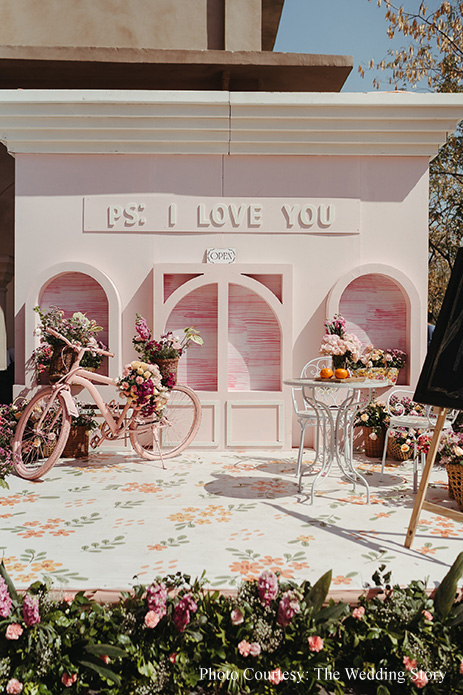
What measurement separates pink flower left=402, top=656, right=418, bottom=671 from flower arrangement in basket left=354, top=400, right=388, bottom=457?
4029 mm

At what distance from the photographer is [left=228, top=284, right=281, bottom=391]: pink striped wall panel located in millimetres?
7266

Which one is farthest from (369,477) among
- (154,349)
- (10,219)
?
(10,219)

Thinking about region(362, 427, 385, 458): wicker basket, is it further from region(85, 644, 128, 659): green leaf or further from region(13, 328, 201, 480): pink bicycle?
region(85, 644, 128, 659): green leaf

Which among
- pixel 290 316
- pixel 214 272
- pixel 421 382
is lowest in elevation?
pixel 421 382

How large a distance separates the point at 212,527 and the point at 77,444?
2.91m

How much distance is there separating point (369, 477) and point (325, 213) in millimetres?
3332

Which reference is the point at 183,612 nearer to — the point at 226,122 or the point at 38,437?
the point at 38,437

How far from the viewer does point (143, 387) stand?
593cm

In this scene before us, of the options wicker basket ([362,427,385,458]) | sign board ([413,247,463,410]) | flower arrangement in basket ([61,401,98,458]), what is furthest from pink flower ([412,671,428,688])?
flower arrangement in basket ([61,401,98,458])

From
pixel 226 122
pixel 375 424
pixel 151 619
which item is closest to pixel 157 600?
pixel 151 619

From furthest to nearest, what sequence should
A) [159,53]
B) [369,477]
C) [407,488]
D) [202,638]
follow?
1. [159,53]
2. [369,477]
3. [407,488]
4. [202,638]

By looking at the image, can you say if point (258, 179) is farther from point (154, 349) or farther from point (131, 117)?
point (154, 349)

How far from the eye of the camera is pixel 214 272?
7059 millimetres

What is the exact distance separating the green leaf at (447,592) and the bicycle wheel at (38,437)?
3816mm
